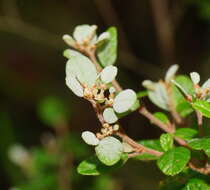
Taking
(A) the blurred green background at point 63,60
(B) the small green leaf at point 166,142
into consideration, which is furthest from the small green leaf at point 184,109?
(A) the blurred green background at point 63,60

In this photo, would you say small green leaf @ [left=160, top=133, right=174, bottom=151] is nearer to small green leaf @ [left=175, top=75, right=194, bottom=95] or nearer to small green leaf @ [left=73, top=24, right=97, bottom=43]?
small green leaf @ [left=175, top=75, right=194, bottom=95]

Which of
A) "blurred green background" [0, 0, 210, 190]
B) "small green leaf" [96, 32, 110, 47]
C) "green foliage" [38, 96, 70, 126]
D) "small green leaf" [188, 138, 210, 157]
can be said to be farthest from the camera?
"blurred green background" [0, 0, 210, 190]

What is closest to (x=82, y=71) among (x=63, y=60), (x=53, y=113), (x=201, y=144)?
(x=201, y=144)

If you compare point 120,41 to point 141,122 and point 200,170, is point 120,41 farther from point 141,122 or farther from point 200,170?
point 200,170

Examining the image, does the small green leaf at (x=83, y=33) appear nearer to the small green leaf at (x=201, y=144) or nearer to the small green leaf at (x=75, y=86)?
the small green leaf at (x=75, y=86)

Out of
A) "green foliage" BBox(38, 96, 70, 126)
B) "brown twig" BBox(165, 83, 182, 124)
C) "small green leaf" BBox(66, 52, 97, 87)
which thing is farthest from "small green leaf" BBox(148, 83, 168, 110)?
"green foliage" BBox(38, 96, 70, 126)

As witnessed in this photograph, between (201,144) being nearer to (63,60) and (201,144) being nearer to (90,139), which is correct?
(90,139)

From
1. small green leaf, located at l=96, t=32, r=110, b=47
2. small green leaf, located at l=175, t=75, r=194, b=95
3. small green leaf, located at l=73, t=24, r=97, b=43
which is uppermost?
small green leaf, located at l=73, t=24, r=97, b=43

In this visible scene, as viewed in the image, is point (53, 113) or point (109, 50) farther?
point (53, 113)
